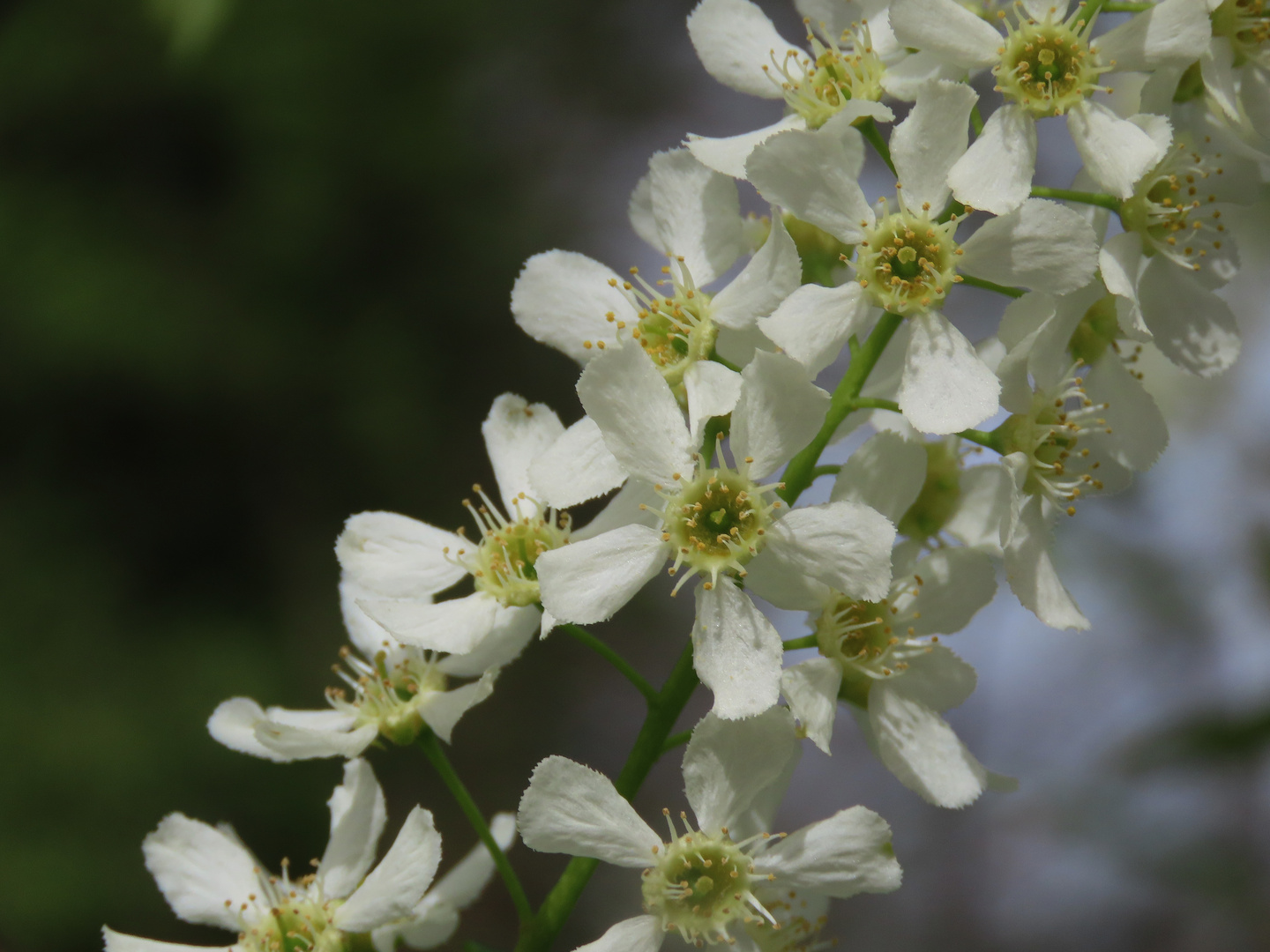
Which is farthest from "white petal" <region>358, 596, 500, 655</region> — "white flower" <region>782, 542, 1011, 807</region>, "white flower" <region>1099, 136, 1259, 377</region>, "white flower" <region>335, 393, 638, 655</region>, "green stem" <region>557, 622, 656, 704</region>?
"white flower" <region>1099, 136, 1259, 377</region>

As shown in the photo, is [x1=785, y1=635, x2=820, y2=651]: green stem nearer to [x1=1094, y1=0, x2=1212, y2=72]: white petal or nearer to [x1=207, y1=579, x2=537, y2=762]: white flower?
[x1=207, y1=579, x2=537, y2=762]: white flower

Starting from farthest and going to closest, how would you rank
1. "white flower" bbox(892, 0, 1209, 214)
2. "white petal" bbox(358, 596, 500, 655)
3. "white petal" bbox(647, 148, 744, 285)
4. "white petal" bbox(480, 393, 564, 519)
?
"white petal" bbox(480, 393, 564, 519) → "white petal" bbox(647, 148, 744, 285) → "white petal" bbox(358, 596, 500, 655) → "white flower" bbox(892, 0, 1209, 214)

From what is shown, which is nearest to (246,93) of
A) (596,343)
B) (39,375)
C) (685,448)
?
(39,375)

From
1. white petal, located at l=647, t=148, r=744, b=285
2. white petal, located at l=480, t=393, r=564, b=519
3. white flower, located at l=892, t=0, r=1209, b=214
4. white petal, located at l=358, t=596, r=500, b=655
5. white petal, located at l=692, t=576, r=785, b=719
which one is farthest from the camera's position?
white petal, located at l=480, t=393, r=564, b=519

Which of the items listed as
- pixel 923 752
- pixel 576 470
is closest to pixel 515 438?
pixel 576 470

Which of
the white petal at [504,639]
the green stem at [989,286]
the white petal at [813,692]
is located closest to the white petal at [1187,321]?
the green stem at [989,286]

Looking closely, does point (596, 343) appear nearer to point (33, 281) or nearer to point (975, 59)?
point (975, 59)
